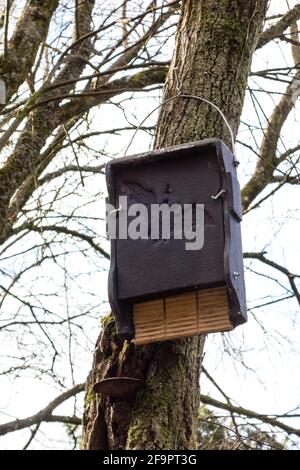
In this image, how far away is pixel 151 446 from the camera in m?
2.49

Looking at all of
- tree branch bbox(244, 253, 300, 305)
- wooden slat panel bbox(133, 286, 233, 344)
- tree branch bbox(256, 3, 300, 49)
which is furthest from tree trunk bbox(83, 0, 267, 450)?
tree branch bbox(244, 253, 300, 305)

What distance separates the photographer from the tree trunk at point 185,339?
2.59 m

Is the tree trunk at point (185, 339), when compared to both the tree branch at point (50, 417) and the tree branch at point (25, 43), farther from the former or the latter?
the tree branch at point (50, 417)

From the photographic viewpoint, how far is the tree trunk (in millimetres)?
2594

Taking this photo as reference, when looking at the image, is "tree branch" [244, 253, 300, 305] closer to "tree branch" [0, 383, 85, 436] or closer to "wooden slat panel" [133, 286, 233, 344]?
"tree branch" [0, 383, 85, 436]

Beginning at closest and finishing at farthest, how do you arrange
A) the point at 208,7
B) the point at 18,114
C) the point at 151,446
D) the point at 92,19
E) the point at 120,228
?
the point at 151,446 < the point at 120,228 < the point at 208,7 < the point at 18,114 < the point at 92,19

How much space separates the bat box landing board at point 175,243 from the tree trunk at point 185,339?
0.10 metres

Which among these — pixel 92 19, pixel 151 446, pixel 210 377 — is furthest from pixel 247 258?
pixel 151 446

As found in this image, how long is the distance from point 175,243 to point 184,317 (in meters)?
0.22

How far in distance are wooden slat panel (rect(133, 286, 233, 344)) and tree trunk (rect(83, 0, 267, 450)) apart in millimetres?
64

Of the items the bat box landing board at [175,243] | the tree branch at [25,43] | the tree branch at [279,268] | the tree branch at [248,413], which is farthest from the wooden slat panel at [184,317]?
the tree branch at [279,268]

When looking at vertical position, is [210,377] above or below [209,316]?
above

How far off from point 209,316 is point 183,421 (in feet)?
1.00
